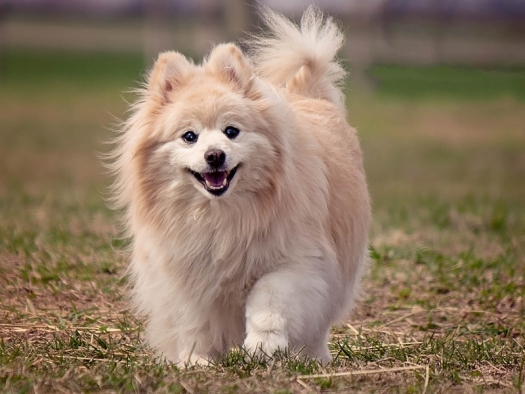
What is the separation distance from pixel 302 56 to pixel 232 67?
118 centimetres

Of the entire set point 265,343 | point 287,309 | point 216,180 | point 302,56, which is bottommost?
point 265,343

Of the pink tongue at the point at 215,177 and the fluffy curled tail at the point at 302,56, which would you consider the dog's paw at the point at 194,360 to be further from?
the fluffy curled tail at the point at 302,56

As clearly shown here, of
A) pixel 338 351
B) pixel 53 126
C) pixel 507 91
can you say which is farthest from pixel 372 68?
pixel 338 351

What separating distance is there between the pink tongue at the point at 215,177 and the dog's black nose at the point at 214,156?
109 mm

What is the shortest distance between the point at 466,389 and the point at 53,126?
15858mm

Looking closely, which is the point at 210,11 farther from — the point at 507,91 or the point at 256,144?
the point at 256,144

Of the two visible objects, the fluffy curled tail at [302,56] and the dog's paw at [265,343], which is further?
the fluffy curled tail at [302,56]

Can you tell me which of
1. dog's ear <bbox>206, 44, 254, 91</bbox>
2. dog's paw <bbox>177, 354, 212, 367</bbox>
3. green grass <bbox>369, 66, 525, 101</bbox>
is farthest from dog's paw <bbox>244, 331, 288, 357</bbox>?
green grass <bbox>369, 66, 525, 101</bbox>

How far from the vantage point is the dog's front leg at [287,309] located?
428cm

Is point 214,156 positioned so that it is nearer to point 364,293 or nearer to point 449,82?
point 364,293

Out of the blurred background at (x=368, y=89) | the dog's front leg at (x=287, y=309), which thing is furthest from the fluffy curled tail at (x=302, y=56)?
the dog's front leg at (x=287, y=309)

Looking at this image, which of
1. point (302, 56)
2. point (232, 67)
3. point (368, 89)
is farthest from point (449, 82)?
point (232, 67)

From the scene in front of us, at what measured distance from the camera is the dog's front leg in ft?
14.0

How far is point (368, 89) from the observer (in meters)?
26.0
